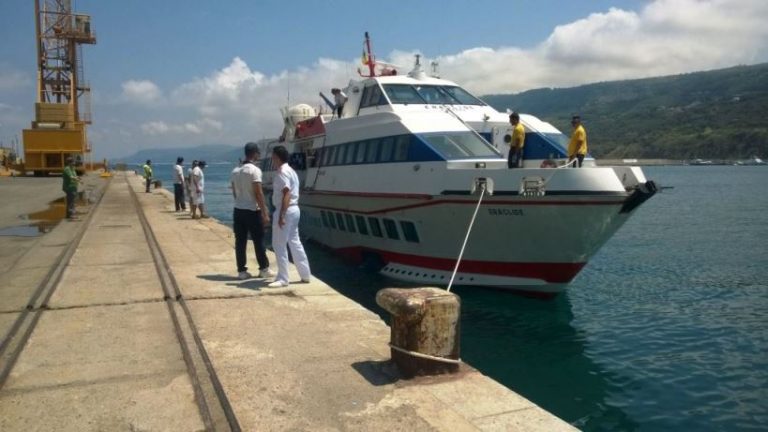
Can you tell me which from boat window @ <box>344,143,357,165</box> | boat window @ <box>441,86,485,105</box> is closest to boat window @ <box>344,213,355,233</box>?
boat window @ <box>344,143,357,165</box>

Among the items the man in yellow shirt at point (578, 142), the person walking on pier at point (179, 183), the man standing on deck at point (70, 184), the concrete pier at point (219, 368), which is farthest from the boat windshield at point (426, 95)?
the man standing on deck at point (70, 184)

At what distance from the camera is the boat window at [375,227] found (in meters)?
13.8

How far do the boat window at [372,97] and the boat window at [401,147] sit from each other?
79.5 inches

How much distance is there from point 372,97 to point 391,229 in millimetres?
3693

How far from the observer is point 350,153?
1488 centimetres

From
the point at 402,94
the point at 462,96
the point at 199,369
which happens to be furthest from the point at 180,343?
the point at 462,96

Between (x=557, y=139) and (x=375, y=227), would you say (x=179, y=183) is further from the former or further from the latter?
(x=557, y=139)

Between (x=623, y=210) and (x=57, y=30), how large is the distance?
55.7 m

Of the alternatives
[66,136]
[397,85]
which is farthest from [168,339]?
[66,136]

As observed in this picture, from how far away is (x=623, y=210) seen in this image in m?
10.3

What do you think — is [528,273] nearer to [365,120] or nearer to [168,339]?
[365,120]

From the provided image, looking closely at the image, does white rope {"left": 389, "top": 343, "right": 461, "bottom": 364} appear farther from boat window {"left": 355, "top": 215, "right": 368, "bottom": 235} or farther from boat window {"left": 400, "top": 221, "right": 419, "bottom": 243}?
boat window {"left": 355, "top": 215, "right": 368, "bottom": 235}

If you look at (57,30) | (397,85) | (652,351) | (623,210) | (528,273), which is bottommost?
(652,351)

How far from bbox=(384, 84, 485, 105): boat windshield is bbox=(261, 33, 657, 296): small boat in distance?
3 centimetres
